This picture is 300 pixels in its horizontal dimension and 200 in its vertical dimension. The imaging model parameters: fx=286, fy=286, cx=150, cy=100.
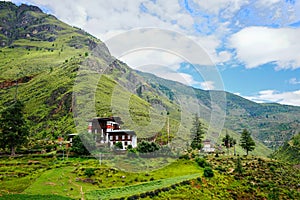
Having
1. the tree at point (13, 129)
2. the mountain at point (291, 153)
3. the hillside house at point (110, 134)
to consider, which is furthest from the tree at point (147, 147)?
the mountain at point (291, 153)

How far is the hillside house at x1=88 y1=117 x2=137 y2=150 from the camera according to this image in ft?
191

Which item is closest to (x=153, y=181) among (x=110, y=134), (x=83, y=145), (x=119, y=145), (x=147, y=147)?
(x=147, y=147)

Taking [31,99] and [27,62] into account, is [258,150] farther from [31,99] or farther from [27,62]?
[27,62]

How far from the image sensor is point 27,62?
19025 centimetres

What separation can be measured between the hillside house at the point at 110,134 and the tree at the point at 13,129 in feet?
47.0

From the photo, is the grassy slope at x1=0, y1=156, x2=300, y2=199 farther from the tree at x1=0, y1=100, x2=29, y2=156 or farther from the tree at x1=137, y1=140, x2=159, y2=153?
the tree at x1=137, y1=140, x2=159, y2=153

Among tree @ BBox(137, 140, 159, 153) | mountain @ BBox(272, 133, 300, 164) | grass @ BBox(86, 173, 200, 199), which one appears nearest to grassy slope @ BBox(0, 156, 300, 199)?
grass @ BBox(86, 173, 200, 199)

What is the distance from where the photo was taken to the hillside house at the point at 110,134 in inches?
2295

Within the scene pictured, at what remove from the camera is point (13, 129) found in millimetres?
45375

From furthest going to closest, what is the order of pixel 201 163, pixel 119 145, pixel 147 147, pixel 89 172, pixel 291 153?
pixel 291 153, pixel 119 145, pixel 147 147, pixel 201 163, pixel 89 172

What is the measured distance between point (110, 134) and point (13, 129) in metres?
19.7

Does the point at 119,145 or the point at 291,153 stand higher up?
the point at 119,145

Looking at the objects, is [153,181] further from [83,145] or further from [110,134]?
[110,134]

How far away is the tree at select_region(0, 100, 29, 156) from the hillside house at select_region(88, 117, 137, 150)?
14.3m
